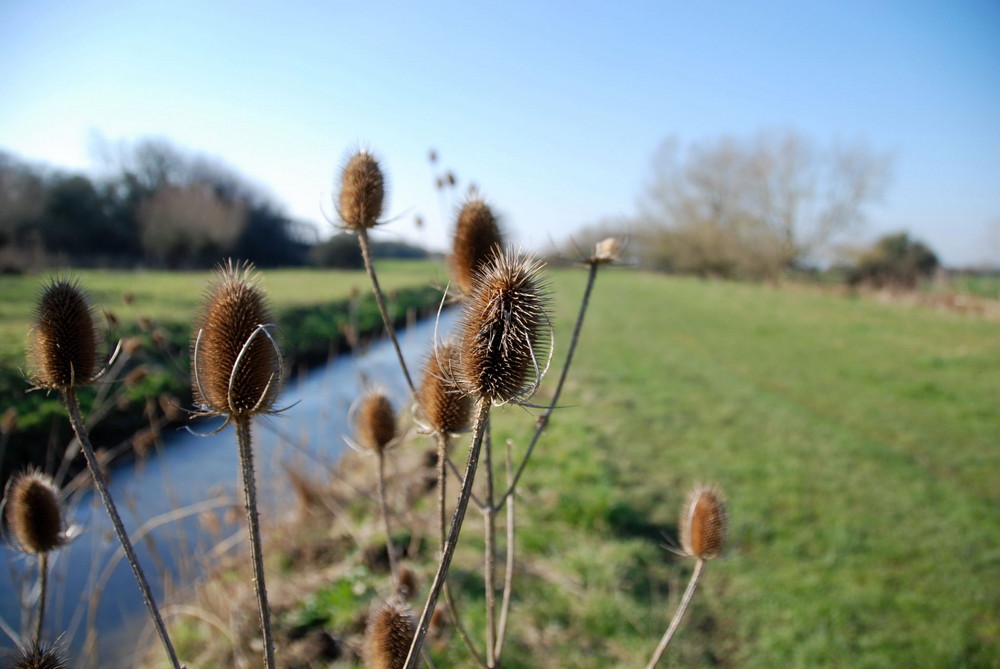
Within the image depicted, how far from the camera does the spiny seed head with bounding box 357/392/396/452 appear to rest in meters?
2.32

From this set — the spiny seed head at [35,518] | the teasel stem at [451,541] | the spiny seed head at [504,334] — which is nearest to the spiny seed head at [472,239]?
the spiny seed head at [504,334]

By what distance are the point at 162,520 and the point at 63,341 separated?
9.72ft

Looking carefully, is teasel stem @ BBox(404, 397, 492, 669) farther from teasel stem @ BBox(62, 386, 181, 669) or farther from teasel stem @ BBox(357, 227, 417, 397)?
teasel stem @ BBox(357, 227, 417, 397)

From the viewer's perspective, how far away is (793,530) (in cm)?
676

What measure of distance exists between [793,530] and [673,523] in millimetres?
1402

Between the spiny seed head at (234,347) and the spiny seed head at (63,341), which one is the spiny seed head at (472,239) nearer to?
the spiny seed head at (234,347)

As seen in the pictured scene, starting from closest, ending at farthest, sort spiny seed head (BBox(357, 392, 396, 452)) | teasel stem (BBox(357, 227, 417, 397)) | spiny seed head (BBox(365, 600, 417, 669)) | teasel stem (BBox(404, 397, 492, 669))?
teasel stem (BBox(404, 397, 492, 669)), spiny seed head (BBox(365, 600, 417, 669)), teasel stem (BBox(357, 227, 417, 397)), spiny seed head (BBox(357, 392, 396, 452))

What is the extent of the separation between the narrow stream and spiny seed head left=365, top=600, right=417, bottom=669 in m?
2.05

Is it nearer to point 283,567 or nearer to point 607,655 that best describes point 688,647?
point 607,655

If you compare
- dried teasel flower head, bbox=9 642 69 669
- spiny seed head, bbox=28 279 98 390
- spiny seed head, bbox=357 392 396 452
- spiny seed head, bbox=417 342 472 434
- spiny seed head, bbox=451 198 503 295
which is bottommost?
dried teasel flower head, bbox=9 642 69 669

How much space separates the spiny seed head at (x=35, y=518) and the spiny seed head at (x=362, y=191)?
1.26 metres

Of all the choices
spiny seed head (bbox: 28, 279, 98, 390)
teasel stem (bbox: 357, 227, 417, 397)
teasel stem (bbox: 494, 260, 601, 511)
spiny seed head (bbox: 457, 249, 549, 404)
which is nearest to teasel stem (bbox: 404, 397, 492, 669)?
spiny seed head (bbox: 457, 249, 549, 404)

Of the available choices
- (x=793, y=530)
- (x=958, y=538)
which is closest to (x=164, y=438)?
(x=793, y=530)

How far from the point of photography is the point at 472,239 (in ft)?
6.18
